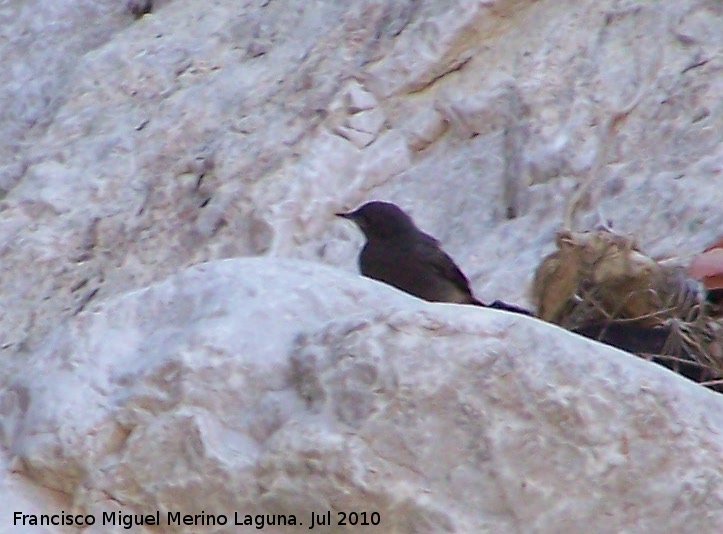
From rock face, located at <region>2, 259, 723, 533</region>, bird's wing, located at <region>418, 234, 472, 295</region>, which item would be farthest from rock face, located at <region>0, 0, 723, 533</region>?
bird's wing, located at <region>418, 234, 472, 295</region>

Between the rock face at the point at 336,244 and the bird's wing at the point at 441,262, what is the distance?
155 millimetres

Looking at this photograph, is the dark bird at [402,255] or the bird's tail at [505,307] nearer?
the bird's tail at [505,307]

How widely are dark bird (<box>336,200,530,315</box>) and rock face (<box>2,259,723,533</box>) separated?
7.19 feet

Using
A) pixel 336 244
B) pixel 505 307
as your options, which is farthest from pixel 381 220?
pixel 505 307

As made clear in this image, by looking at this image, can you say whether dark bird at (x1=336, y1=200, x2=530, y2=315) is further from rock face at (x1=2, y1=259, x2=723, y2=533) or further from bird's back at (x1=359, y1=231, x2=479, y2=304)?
rock face at (x1=2, y1=259, x2=723, y2=533)

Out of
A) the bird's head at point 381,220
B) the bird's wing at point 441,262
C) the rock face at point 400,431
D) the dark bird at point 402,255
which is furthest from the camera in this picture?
the bird's head at point 381,220

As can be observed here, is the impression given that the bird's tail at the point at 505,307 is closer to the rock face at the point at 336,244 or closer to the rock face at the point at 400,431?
the rock face at the point at 336,244

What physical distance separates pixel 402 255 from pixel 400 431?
8.51 feet

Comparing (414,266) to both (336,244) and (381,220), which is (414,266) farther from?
(336,244)

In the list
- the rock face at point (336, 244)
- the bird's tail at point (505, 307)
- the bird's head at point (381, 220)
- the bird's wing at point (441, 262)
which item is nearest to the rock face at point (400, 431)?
the rock face at point (336, 244)

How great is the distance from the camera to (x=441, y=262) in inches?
209

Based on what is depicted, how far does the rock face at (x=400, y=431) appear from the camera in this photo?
9.45 feet

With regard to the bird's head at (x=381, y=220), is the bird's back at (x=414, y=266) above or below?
below

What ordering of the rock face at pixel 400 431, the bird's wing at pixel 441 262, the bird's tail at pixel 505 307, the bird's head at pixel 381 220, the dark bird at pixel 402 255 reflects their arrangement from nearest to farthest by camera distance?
the rock face at pixel 400 431
the bird's tail at pixel 505 307
the bird's wing at pixel 441 262
the dark bird at pixel 402 255
the bird's head at pixel 381 220
